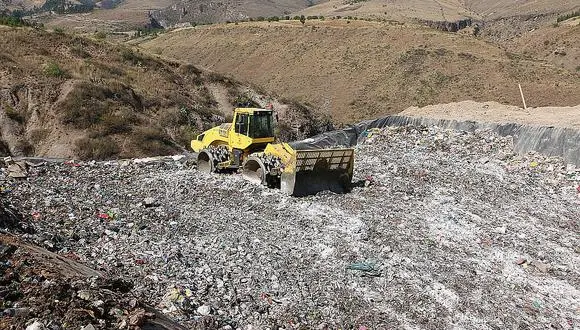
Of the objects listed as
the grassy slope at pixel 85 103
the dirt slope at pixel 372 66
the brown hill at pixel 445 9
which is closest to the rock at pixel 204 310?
the grassy slope at pixel 85 103

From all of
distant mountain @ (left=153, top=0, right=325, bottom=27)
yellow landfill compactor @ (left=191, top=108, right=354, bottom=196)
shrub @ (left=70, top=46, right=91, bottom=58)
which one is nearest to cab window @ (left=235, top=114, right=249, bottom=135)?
yellow landfill compactor @ (left=191, top=108, right=354, bottom=196)

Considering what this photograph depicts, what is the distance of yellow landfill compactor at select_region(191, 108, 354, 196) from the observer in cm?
1040

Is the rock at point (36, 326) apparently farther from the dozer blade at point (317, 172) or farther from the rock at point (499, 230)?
the rock at point (499, 230)

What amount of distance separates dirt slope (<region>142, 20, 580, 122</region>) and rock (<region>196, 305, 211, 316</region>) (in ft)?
91.4

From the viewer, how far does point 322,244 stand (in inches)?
320

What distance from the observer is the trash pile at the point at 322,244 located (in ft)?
20.7

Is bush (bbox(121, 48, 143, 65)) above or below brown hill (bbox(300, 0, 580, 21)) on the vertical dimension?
below

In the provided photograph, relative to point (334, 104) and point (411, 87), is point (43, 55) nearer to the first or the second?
point (334, 104)

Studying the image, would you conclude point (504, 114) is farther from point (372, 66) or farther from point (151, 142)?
point (372, 66)

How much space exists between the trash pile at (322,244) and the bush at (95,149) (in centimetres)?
438

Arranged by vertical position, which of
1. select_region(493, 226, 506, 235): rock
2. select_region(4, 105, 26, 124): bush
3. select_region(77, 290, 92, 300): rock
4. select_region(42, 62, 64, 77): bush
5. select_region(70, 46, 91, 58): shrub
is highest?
select_region(70, 46, 91, 58): shrub

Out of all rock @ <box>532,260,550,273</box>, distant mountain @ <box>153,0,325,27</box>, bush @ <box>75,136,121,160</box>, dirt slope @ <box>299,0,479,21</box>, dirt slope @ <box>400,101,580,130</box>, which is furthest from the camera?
distant mountain @ <box>153,0,325,27</box>

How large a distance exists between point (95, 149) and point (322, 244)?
37.5 ft

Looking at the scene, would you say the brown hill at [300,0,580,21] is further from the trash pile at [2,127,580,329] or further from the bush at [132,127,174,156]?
the trash pile at [2,127,580,329]
